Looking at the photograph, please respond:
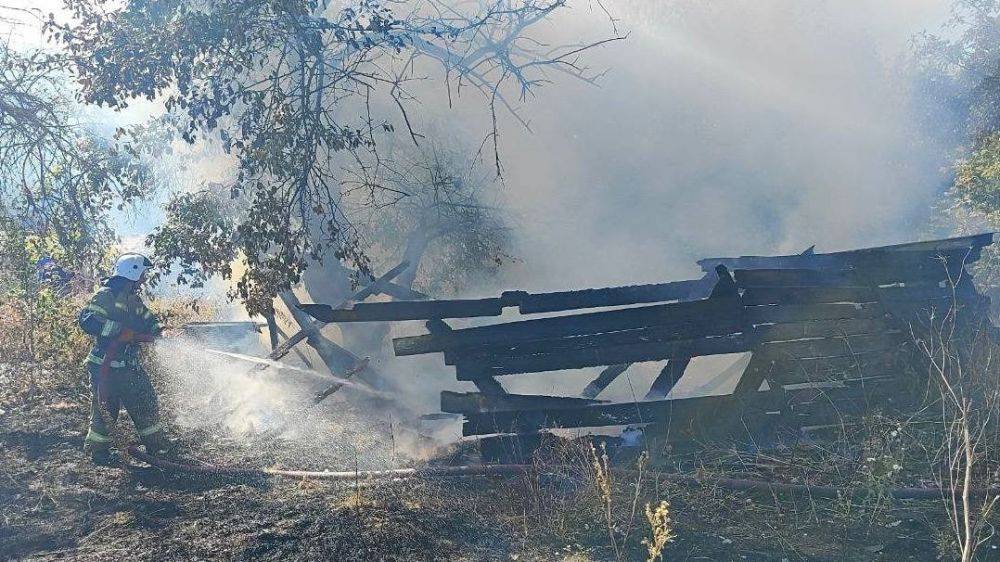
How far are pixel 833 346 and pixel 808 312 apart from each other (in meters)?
0.35

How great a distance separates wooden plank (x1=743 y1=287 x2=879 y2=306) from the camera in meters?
5.61

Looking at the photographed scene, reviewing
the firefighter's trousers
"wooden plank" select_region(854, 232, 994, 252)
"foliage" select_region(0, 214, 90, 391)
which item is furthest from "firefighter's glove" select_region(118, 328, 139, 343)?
"wooden plank" select_region(854, 232, 994, 252)

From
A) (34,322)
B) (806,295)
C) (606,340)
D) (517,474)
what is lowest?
(517,474)

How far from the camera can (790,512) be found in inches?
182

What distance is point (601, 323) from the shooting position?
221 inches

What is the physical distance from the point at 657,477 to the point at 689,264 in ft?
38.8

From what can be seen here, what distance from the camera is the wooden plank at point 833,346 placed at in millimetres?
5625

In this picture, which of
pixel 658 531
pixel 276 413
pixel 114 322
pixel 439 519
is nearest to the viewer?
pixel 658 531

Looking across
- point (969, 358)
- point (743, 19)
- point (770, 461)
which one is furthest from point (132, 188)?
point (743, 19)

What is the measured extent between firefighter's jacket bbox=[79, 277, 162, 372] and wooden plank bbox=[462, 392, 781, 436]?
3.30 meters

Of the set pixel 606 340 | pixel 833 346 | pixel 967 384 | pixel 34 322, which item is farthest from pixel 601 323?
pixel 34 322

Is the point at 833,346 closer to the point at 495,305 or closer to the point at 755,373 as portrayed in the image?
the point at 755,373

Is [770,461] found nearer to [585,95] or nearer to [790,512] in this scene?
[790,512]

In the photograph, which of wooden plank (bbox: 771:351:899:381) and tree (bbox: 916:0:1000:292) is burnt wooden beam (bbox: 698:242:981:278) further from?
tree (bbox: 916:0:1000:292)
